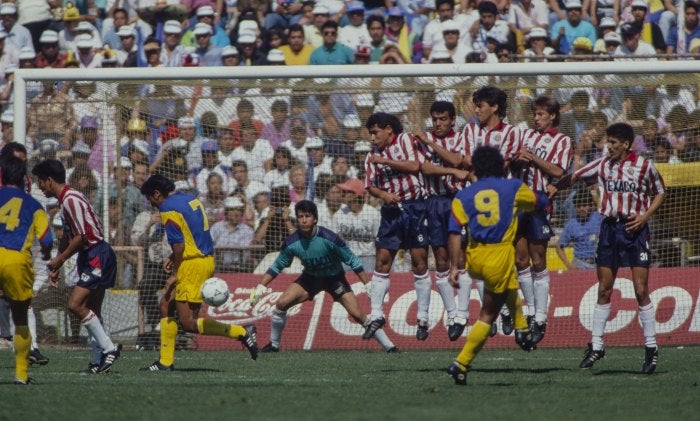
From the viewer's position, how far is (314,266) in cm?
1616

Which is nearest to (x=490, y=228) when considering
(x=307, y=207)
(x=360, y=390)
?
(x=360, y=390)

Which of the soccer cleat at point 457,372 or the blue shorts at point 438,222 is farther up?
the blue shorts at point 438,222

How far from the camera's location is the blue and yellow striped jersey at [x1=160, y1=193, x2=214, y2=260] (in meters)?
12.8

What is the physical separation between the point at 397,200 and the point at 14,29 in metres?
11.4

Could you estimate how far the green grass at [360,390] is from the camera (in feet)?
30.1

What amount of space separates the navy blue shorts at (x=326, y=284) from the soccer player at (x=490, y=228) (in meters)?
5.29

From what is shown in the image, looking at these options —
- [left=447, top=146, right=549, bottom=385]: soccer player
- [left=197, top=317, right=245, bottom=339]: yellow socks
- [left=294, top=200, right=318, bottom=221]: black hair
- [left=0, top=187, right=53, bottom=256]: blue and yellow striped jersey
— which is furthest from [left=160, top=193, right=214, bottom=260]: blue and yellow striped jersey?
[left=447, top=146, right=549, bottom=385]: soccer player

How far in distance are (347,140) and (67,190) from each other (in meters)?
5.42

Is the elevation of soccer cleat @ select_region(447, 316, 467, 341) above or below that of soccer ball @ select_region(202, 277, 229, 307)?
below

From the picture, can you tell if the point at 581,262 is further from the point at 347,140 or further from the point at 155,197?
the point at 155,197

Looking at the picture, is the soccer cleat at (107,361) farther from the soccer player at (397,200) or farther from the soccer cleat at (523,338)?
the soccer cleat at (523,338)

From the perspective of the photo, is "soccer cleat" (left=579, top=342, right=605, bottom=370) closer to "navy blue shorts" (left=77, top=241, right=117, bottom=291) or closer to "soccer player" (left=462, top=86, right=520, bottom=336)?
"soccer player" (left=462, top=86, right=520, bottom=336)

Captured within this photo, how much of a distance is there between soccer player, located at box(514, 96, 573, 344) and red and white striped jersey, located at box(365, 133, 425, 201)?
1.23m

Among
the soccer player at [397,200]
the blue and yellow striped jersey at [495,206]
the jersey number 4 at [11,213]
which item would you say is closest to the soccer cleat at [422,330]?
the soccer player at [397,200]
